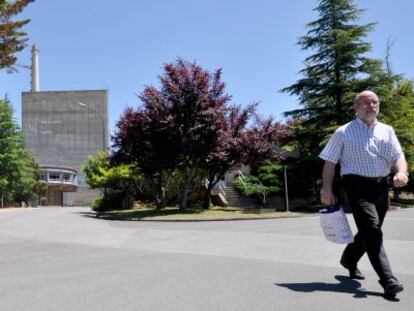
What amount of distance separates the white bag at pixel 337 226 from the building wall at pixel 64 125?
343 feet

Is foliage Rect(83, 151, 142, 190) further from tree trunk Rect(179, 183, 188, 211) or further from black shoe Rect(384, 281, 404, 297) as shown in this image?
black shoe Rect(384, 281, 404, 297)

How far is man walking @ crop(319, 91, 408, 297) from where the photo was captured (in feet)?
17.7

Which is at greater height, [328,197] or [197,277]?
[328,197]

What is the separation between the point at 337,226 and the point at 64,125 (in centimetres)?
10753

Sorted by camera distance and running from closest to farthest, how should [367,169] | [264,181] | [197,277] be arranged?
[367,169]
[197,277]
[264,181]

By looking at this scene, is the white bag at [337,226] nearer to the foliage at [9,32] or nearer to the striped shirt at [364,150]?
the striped shirt at [364,150]

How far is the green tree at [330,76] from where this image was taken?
97.2 ft

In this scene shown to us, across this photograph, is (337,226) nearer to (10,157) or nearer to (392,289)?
(392,289)

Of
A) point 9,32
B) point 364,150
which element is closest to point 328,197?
point 364,150

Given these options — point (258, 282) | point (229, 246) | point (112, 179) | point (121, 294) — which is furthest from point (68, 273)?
point (112, 179)

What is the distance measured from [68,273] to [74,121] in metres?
105

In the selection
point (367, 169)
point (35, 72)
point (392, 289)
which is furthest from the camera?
Answer: point (35, 72)

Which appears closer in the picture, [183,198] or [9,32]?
[9,32]

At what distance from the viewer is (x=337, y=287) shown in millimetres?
5695
